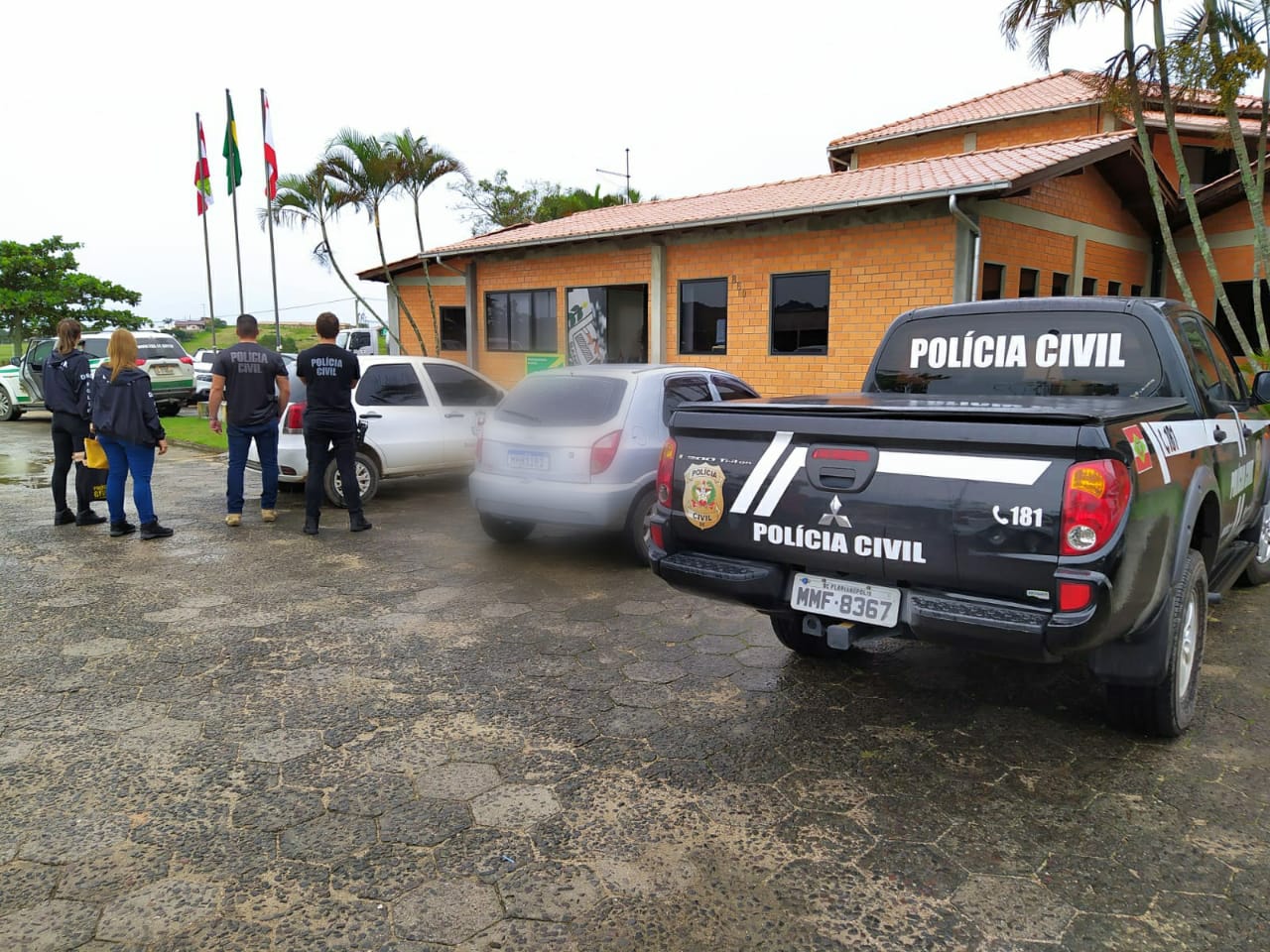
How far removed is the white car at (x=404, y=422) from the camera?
8.72 meters

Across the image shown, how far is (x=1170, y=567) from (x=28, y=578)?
693 cm

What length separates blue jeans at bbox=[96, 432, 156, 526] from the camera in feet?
23.8

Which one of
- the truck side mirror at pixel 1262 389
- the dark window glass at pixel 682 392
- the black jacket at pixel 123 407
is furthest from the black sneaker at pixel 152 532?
the truck side mirror at pixel 1262 389

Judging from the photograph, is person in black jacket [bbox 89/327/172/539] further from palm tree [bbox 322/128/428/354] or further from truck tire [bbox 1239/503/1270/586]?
palm tree [bbox 322/128/428/354]

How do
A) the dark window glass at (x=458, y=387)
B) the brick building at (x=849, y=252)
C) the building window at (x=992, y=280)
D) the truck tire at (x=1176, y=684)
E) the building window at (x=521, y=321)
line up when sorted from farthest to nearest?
the building window at (x=521, y=321) < the building window at (x=992, y=280) < the brick building at (x=849, y=252) < the dark window glass at (x=458, y=387) < the truck tire at (x=1176, y=684)

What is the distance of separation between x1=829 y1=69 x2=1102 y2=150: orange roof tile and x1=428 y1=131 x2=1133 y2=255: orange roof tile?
6134mm

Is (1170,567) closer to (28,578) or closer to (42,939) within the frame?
(42,939)

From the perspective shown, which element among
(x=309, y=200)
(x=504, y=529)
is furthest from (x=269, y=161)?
(x=504, y=529)

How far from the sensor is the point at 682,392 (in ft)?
22.3

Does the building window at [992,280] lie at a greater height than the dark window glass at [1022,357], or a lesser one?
greater

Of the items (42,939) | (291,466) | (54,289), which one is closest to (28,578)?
(291,466)

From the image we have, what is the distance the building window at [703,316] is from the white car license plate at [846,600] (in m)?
10.7

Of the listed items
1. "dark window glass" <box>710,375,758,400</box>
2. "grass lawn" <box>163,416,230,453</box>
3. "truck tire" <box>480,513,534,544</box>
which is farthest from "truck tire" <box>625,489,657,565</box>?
A: "grass lawn" <box>163,416,230,453</box>

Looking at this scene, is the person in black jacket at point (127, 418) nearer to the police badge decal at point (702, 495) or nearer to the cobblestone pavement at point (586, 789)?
the cobblestone pavement at point (586, 789)
